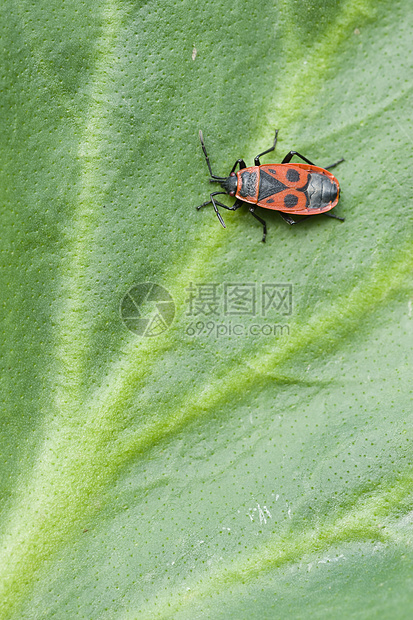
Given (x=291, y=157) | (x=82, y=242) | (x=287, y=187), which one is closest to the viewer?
(x=287, y=187)

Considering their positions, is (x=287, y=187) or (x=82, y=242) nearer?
(x=287, y=187)

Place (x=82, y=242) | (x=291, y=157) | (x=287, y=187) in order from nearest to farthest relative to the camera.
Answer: (x=287, y=187)
(x=82, y=242)
(x=291, y=157)

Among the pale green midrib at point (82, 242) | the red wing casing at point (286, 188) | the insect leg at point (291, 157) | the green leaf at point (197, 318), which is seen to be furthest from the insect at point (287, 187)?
the pale green midrib at point (82, 242)

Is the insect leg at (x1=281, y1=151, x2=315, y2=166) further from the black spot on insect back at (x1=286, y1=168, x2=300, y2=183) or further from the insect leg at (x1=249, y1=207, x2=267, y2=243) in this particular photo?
the insect leg at (x1=249, y1=207, x2=267, y2=243)

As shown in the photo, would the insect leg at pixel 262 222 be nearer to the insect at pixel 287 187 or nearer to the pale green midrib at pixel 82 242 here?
the insect at pixel 287 187

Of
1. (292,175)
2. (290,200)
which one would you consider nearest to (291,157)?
(292,175)

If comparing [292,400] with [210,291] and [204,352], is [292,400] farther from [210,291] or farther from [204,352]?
[210,291]

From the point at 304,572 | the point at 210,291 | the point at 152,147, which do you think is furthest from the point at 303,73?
the point at 304,572

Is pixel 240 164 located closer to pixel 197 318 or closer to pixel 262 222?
pixel 262 222
